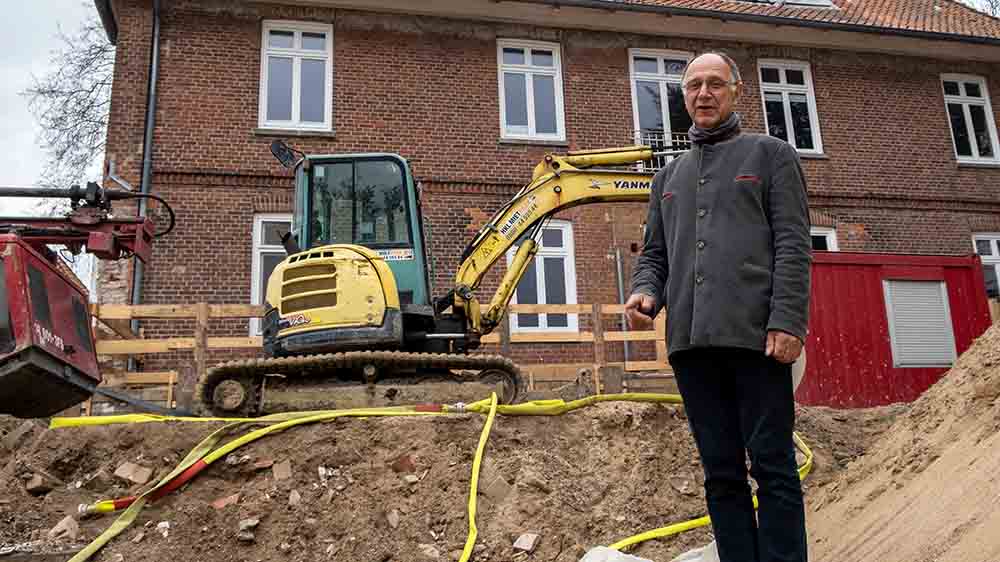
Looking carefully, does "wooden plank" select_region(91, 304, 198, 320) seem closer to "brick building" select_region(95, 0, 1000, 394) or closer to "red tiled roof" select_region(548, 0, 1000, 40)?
"brick building" select_region(95, 0, 1000, 394)

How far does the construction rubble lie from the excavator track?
1392mm

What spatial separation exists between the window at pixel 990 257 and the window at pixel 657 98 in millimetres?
5967

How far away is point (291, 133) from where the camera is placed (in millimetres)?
12992

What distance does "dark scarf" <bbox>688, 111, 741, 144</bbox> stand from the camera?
3.13 meters

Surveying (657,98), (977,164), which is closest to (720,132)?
(657,98)

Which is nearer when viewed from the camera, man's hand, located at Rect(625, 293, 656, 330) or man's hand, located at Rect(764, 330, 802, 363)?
man's hand, located at Rect(764, 330, 802, 363)

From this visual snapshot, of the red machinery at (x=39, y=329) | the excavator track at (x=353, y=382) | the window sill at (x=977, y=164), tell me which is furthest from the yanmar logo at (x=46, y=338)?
the window sill at (x=977, y=164)

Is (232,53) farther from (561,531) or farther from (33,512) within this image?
(561,531)

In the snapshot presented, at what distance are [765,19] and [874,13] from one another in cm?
364

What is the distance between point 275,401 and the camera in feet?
24.9

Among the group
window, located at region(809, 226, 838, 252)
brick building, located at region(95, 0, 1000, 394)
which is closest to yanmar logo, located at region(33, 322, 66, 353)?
brick building, located at region(95, 0, 1000, 394)

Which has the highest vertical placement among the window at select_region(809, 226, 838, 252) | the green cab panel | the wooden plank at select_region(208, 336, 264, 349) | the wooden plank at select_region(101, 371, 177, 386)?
the window at select_region(809, 226, 838, 252)

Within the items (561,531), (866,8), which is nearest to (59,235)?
(561,531)

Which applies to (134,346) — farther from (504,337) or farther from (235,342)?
(504,337)
